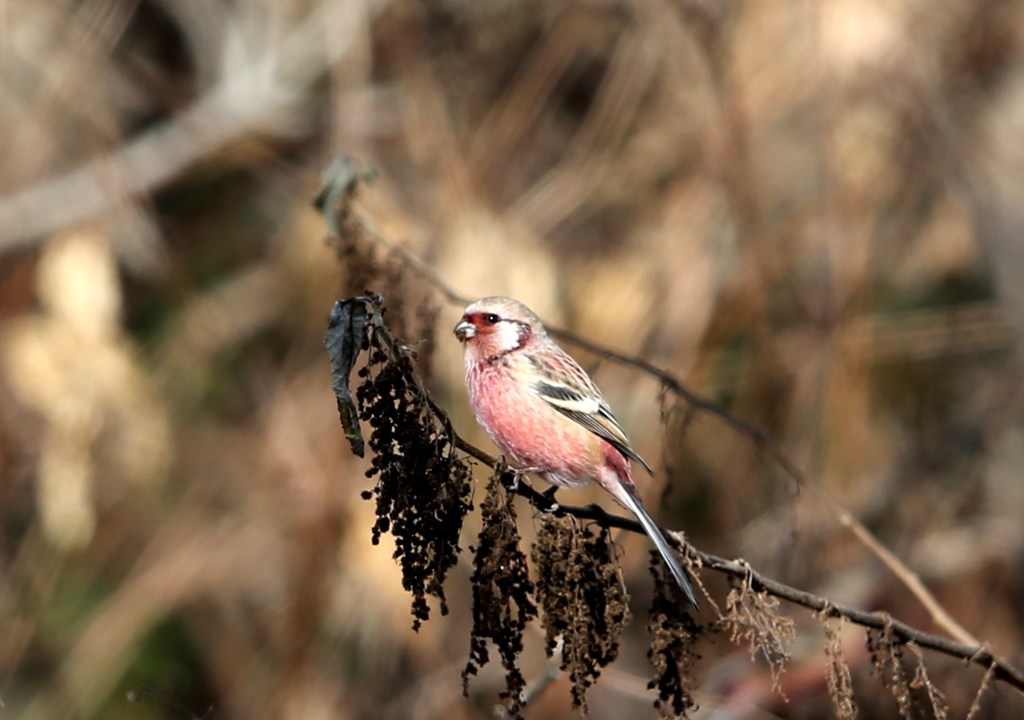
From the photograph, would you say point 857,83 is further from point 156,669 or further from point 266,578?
point 156,669

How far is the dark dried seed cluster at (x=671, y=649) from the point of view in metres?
2.71

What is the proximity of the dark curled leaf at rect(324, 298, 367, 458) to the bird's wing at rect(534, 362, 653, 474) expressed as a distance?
4.56ft

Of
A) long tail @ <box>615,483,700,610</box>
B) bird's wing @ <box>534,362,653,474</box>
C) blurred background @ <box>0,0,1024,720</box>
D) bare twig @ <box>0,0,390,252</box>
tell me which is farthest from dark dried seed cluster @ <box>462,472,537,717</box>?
bare twig @ <box>0,0,390,252</box>

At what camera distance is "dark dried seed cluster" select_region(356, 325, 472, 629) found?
2.39m

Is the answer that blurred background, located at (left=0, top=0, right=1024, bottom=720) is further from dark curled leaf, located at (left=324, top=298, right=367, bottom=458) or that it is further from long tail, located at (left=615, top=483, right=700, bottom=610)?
dark curled leaf, located at (left=324, top=298, right=367, bottom=458)

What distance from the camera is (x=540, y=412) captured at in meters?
3.76

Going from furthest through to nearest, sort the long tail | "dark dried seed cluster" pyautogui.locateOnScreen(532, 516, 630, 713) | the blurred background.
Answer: the blurred background
the long tail
"dark dried seed cluster" pyautogui.locateOnScreen(532, 516, 630, 713)

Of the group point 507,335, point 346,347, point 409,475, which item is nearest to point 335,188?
point 507,335

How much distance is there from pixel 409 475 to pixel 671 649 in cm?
72

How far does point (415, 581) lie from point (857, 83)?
525 cm

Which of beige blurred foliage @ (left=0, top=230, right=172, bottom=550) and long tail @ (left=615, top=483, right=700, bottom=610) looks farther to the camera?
beige blurred foliage @ (left=0, top=230, right=172, bottom=550)

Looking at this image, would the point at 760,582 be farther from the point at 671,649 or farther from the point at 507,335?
the point at 507,335

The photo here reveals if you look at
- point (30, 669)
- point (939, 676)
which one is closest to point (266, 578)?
point (30, 669)

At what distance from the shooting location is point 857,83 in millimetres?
6953
